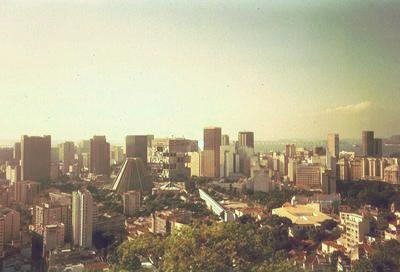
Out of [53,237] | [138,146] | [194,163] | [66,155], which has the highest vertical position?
[138,146]

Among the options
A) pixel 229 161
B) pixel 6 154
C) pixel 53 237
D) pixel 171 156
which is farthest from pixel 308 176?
pixel 53 237

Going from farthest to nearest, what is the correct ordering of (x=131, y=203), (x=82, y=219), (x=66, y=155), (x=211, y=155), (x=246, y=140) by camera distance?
1. (x=211, y=155)
2. (x=246, y=140)
3. (x=66, y=155)
4. (x=131, y=203)
5. (x=82, y=219)

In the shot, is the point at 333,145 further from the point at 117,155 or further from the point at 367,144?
the point at 117,155

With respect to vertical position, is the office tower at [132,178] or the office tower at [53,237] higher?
the office tower at [132,178]

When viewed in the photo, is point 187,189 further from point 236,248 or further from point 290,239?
point 236,248

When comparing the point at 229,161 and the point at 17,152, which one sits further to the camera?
the point at 229,161

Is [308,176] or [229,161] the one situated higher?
[229,161]

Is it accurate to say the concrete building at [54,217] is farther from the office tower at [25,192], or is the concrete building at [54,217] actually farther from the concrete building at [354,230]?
the concrete building at [354,230]

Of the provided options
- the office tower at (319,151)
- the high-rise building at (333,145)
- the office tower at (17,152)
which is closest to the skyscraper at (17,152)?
the office tower at (17,152)
